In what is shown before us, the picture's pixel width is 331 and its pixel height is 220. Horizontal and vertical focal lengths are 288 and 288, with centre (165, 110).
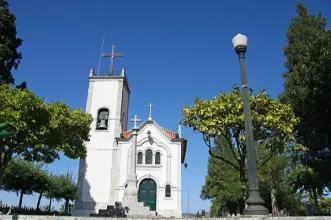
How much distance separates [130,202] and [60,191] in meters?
23.8

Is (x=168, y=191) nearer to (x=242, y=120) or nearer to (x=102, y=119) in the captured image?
(x=102, y=119)

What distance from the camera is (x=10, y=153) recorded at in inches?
779

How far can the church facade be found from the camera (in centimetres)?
2800

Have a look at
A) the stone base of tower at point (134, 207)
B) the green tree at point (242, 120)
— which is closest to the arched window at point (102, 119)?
the stone base of tower at point (134, 207)

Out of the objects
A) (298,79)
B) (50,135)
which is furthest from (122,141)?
(298,79)

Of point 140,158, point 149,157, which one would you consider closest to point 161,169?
point 149,157

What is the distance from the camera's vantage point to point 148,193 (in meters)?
28.2

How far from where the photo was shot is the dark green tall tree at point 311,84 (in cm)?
1708

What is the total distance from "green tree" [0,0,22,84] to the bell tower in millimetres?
9526

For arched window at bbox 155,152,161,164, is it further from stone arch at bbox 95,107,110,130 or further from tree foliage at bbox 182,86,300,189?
tree foliage at bbox 182,86,300,189

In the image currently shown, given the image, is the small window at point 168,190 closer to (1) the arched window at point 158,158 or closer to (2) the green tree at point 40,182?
(1) the arched window at point 158,158

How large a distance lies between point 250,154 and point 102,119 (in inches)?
980

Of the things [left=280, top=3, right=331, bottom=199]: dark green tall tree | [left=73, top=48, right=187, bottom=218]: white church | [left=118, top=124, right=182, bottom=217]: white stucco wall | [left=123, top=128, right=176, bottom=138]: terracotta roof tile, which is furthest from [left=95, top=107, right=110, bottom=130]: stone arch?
[left=280, top=3, right=331, bottom=199]: dark green tall tree

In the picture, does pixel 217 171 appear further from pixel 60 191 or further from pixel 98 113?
pixel 60 191
